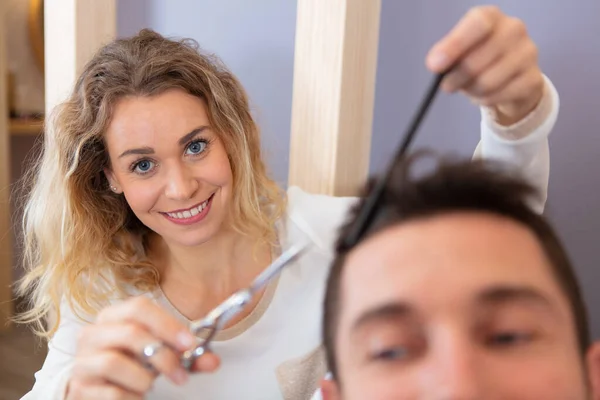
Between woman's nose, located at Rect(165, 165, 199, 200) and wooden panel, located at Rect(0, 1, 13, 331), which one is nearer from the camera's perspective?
woman's nose, located at Rect(165, 165, 199, 200)

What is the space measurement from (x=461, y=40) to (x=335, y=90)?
0.43 meters

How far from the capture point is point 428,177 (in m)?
0.62

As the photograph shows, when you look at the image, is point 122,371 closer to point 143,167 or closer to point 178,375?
point 178,375

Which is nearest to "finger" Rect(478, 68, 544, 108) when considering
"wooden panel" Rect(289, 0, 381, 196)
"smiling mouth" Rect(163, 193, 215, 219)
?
"wooden panel" Rect(289, 0, 381, 196)

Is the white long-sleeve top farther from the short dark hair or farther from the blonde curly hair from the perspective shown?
the short dark hair

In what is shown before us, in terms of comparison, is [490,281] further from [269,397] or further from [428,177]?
[269,397]

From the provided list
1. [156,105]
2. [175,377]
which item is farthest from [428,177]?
[156,105]

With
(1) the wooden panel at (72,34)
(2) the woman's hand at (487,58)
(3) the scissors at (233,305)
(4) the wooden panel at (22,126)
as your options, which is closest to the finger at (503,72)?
(2) the woman's hand at (487,58)

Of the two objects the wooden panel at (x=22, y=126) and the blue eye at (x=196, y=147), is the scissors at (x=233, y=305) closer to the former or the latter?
the blue eye at (x=196, y=147)

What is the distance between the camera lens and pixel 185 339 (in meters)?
0.61

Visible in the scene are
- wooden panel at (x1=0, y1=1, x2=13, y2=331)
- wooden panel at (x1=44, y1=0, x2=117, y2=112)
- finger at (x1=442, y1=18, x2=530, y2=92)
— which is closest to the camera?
finger at (x1=442, y1=18, x2=530, y2=92)

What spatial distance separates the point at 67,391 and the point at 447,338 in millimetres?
451

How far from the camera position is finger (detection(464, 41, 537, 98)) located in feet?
2.05

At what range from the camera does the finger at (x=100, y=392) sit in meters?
0.64
